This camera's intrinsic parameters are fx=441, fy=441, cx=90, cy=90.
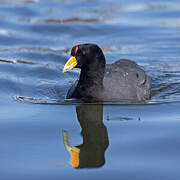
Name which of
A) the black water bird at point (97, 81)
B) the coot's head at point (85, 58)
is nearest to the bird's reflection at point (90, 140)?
the black water bird at point (97, 81)

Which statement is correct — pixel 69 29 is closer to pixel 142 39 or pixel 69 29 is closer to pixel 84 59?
pixel 142 39

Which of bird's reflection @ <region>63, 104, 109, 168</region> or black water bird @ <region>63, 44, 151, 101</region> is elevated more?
black water bird @ <region>63, 44, 151, 101</region>

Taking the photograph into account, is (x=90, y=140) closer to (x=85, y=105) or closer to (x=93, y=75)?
(x=85, y=105)

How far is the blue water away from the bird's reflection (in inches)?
0.5

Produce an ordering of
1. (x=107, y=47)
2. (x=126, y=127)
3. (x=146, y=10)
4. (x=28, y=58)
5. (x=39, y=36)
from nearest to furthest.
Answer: (x=126, y=127) < (x=28, y=58) < (x=107, y=47) < (x=39, y=36) < (x=146, y=10)

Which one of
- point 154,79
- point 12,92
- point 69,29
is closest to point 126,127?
point 12,92

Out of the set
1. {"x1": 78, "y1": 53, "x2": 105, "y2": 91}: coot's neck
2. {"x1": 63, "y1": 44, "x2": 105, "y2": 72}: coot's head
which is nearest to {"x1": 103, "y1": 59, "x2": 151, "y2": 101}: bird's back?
{"x1": 78, "y1": 53, "x2": 105, "y2": 91}: coot's neck

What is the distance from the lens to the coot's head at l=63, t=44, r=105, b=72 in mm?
7082

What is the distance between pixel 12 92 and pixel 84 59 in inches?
67.9

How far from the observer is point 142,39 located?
12.6 metres

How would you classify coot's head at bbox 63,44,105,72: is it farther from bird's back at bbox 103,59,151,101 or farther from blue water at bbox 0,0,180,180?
blue water at bbox 0,0,180,180

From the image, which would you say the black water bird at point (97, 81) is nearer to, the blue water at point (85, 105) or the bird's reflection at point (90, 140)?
the blue water at point (85, 105)

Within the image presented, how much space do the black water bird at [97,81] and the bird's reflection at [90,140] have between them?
31 cm

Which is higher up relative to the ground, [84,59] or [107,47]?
[84,59]
